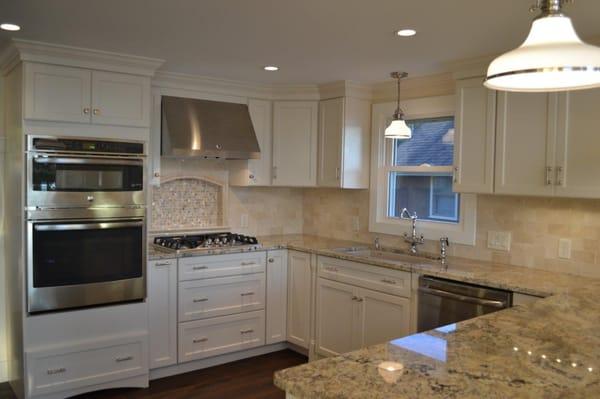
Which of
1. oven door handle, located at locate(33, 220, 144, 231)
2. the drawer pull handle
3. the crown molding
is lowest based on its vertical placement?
the drawer pull handle

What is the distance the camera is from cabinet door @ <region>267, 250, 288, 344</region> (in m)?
4.30

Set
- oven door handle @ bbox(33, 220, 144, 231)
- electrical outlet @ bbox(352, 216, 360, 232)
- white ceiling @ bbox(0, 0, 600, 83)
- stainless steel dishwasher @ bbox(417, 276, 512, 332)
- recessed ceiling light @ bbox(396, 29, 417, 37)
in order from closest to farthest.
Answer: white ceiling @ bbox(0, 0, 600, 83) → recessed ceiling light @ bbox(396, 29, 417, 37) → stainless steel dishwasher @ bbox(417, 276, 512, 332) → oven door handle @ bbox(33, 220, 144, 231) → electrical outlet @ bbox(352, 216, 360, 232)

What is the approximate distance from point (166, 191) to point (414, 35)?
2456mm

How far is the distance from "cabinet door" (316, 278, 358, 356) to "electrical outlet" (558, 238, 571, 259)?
1384 mm

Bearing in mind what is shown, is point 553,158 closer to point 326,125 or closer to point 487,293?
point 487,293

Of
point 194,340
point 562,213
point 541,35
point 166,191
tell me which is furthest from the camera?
point 166,191

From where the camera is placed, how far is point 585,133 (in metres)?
2.89

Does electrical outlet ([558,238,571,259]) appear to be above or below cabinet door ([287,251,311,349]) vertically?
above

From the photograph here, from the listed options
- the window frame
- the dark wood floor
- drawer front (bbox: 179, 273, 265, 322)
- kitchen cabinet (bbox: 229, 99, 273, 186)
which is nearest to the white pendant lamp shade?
the window frame

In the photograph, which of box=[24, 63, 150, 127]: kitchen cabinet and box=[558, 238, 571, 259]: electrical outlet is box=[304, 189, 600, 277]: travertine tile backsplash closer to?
box=[558, 238, 571, 259]: electrical outlet

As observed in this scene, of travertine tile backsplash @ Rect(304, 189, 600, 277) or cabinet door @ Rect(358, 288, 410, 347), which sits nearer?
travertine tile backsplash @ Rect(304, 189, 600, 277)

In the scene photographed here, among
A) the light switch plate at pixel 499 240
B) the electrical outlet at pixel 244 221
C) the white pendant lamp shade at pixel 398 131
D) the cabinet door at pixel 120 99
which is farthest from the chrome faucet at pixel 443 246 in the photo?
the cabinet door at pixel 120 99

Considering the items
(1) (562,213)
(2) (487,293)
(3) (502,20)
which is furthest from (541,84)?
(1) (562,213)

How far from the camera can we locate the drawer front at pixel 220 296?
3.89 metres
